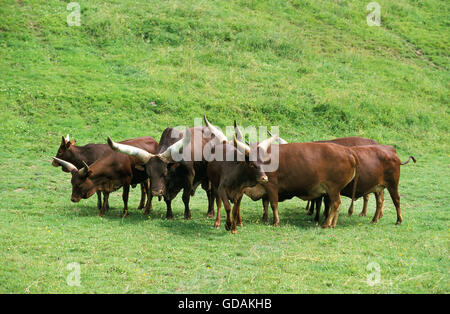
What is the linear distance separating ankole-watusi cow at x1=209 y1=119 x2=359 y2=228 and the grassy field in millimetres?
670

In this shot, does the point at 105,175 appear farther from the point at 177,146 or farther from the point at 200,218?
the point at 200,218

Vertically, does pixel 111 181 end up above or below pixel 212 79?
below

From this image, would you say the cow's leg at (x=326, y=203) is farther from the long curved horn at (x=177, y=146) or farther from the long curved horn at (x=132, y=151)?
the long curved horn at (x=132, y=151)

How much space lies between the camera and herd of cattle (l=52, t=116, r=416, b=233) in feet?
37.0

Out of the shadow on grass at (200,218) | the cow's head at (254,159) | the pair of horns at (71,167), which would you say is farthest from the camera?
the pair of horns at (71,167)

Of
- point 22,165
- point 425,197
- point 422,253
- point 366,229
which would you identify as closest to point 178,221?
point 366,229

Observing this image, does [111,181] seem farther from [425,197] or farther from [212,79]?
[212,79]

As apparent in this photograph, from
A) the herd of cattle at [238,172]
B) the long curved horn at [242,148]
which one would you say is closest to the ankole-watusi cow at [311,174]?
the herd of cattle at [238,172]

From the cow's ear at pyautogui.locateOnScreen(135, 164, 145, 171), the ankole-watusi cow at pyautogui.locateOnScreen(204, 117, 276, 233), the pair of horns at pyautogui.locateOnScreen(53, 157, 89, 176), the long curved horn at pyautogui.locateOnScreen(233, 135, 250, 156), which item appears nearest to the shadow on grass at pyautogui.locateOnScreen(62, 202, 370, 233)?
the ankole-watusi cow at pyautogui.locateOnScreen(204, 117, 276, 233)

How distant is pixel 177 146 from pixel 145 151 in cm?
70

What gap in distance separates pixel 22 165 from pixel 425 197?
11349mm

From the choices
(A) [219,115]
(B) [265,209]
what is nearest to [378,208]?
(B) [265,209]

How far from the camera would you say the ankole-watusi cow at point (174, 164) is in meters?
11.5
